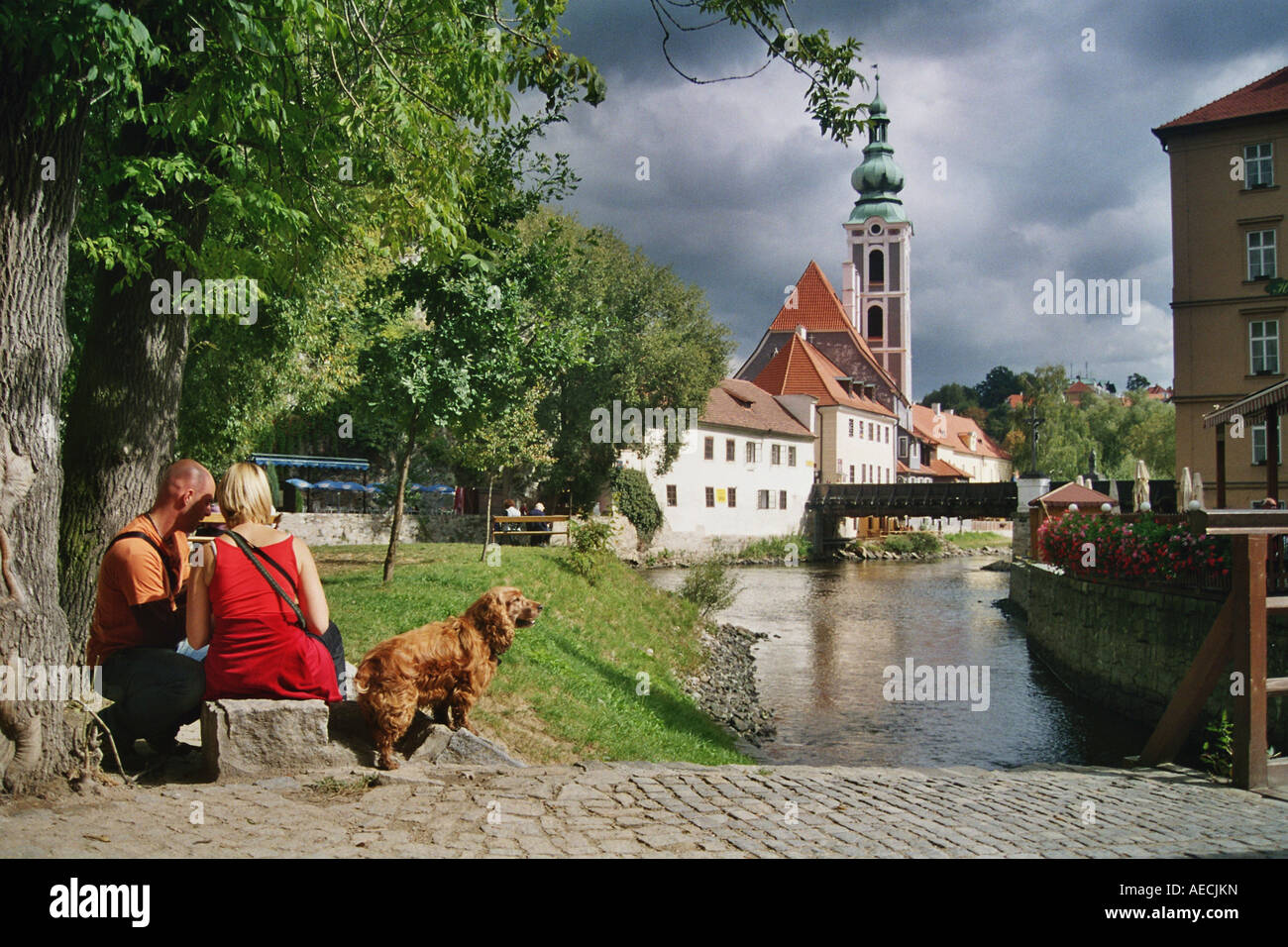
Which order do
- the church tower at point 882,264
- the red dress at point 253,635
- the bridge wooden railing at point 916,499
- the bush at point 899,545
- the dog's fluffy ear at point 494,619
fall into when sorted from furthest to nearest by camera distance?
1. the church tower at point 882,264
2. the bush at point 899,545
3. the bridge wooden railing at point 916,499
4. the dog's fluffy ear at point 494,619
5. the red dress at point 253,635

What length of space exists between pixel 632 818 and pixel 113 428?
5.01 metres

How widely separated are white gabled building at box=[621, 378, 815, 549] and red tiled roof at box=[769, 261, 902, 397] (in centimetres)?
1372

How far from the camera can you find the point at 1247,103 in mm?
Answer: 33750

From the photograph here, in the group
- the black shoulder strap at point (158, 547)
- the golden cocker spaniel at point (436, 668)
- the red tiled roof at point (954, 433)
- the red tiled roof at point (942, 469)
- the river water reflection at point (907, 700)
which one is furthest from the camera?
the red tiled roof at point (954, 433)

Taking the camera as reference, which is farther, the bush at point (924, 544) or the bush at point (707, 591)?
the bush at point (924, 544)

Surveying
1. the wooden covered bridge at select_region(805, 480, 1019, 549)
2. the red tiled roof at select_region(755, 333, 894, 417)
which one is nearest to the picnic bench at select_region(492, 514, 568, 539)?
the wooden covered bridge at select_region(805, 480, 1019, 549)

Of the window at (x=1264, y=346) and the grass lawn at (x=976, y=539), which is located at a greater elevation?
the window at (x=1264, y=346)

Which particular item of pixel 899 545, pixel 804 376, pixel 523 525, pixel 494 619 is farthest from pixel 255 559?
pixel 804 376

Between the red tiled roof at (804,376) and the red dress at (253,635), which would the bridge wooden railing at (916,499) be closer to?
the red tiled roof at (804,376)

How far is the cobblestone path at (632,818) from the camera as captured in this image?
174 inches
